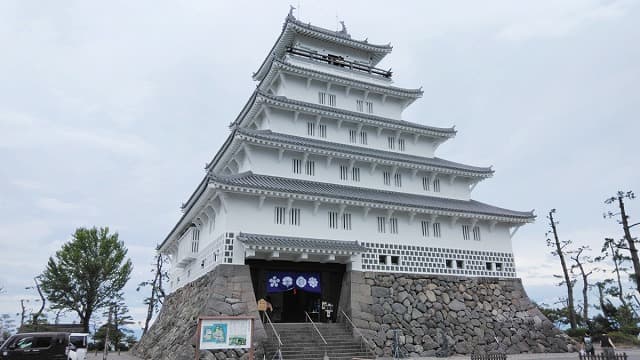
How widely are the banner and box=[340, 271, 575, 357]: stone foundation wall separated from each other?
1.55 m

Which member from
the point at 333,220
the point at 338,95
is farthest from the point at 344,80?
the point at 333,220

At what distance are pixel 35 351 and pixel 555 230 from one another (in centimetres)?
3541

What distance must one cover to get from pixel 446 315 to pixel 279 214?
977cm

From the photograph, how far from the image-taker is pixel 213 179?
18.1 meters

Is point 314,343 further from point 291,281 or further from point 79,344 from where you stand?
point 79,344

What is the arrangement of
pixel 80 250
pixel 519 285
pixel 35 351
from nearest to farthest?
pixel 35 351 → pixel 519 285 → pixel 80 250

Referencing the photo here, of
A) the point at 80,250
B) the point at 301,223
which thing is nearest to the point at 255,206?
the point at 301,223

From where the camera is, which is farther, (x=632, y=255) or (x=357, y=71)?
(x=357, y=71)

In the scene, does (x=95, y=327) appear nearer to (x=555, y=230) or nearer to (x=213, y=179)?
(x=213, y=179)

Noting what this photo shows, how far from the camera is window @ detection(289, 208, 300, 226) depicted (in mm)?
20484

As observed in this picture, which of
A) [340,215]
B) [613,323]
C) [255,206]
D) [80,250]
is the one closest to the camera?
[255,206]

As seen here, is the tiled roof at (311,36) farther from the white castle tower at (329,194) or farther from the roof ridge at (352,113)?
the roof ridge at (352,113)

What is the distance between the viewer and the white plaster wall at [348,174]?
22141 millimetres

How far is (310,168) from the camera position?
23125 millimetres
